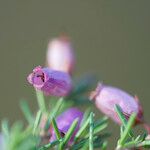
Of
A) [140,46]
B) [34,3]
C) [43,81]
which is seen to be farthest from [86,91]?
[34,3]

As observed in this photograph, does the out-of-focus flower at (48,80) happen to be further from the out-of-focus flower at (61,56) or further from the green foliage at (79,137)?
the out-of-focus flower at (61,56)

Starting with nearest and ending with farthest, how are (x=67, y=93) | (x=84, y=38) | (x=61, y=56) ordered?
(x=67, y=93)
(x=61, y=56)
(x=84, y=38)

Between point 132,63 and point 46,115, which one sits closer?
point 46,115

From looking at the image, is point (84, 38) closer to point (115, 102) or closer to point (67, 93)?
point (67, 93)

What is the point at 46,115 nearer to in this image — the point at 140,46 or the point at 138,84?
the point at 138,84

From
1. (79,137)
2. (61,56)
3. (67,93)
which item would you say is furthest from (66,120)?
(61,56)

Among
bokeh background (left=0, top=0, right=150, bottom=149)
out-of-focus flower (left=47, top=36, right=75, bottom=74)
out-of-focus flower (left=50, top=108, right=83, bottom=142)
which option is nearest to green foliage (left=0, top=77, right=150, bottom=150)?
out-of-focus flower (left=50, top=108, right=83, bottom=142)

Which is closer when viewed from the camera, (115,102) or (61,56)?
(115,102)

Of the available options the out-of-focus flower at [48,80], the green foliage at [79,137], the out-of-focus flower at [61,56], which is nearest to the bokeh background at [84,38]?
the out-of-focus flower at [61,56]
